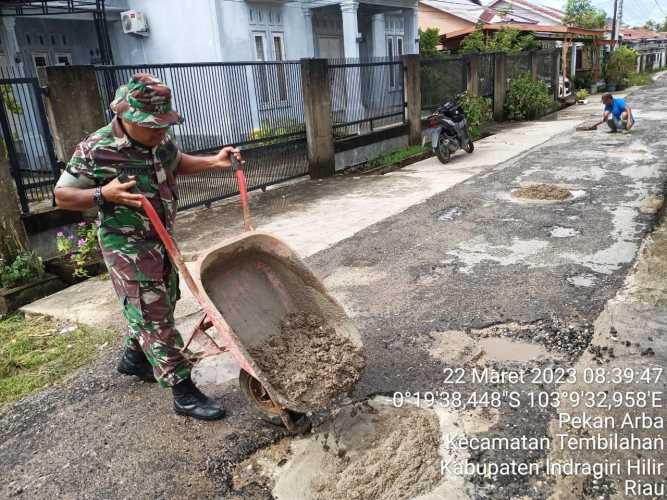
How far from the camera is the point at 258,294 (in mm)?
2959

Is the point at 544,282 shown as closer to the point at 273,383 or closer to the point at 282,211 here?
the point at 273,383

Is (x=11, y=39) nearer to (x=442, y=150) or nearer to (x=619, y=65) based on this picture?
(x=442, y=150)

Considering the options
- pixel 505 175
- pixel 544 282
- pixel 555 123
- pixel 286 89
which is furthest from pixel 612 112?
pixel 544 282

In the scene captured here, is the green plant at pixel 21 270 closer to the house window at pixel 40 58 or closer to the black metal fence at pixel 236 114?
the black metal fence at pixel 236 114

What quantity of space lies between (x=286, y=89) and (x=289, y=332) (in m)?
6.60

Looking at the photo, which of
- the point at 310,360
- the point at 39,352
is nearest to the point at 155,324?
the point at 310,360

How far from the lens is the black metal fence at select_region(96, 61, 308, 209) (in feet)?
23.8

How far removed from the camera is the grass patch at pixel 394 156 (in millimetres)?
10422

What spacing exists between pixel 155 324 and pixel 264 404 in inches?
26.1

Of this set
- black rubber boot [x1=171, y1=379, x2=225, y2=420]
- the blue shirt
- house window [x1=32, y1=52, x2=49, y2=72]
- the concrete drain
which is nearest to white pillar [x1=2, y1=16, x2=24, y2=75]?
house window [x1=32, y1=52, x2=49, y2=72]

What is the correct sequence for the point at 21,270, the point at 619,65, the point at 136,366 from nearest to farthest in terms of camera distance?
the point at 136,366
the point at 21,270
the point at 619,65

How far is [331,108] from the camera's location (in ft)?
31.3

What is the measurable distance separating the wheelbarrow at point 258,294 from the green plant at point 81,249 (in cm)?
288

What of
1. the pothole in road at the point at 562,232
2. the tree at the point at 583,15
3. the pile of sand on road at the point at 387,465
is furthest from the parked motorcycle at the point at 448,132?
the tree at the point at 583,15
